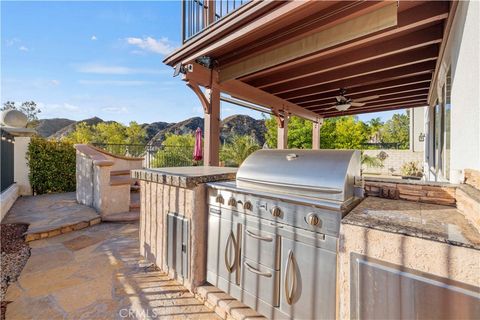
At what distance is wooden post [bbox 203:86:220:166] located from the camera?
4.41 m

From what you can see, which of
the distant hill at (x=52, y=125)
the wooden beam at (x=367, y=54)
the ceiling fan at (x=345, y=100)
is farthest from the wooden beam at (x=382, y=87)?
the distant hill at (x=52, y=125)

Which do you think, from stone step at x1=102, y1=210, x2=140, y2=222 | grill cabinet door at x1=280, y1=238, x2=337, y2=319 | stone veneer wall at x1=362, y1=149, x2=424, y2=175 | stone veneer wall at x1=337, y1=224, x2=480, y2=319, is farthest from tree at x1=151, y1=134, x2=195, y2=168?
stone veneer wall at x1=362, y1=149, x2=424, y2=175

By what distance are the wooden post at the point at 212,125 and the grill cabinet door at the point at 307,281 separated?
2899 mm

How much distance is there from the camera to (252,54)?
3830 millimetres

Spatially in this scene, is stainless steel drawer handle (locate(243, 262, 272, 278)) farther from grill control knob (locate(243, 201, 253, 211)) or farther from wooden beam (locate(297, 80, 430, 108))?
wooden beam (locate(297, 80, 430, 108))

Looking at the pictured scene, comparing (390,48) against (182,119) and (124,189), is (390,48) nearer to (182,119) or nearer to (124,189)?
(124,189)

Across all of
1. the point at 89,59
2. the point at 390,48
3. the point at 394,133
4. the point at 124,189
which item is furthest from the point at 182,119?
the point at 390,48

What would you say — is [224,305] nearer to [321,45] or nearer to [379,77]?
[321,45]

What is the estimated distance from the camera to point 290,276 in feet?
5.97

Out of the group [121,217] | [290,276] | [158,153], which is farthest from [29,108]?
[290,276]

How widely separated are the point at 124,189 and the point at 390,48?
5.81m

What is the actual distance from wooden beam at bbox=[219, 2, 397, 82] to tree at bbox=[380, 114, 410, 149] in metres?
23.8

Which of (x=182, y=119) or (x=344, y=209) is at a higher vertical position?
(x=182, y=119)

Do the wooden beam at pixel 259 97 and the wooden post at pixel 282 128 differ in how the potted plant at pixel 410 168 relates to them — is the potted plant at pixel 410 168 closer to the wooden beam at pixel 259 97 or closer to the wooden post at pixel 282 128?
the wooden beam at pixel 259 97
